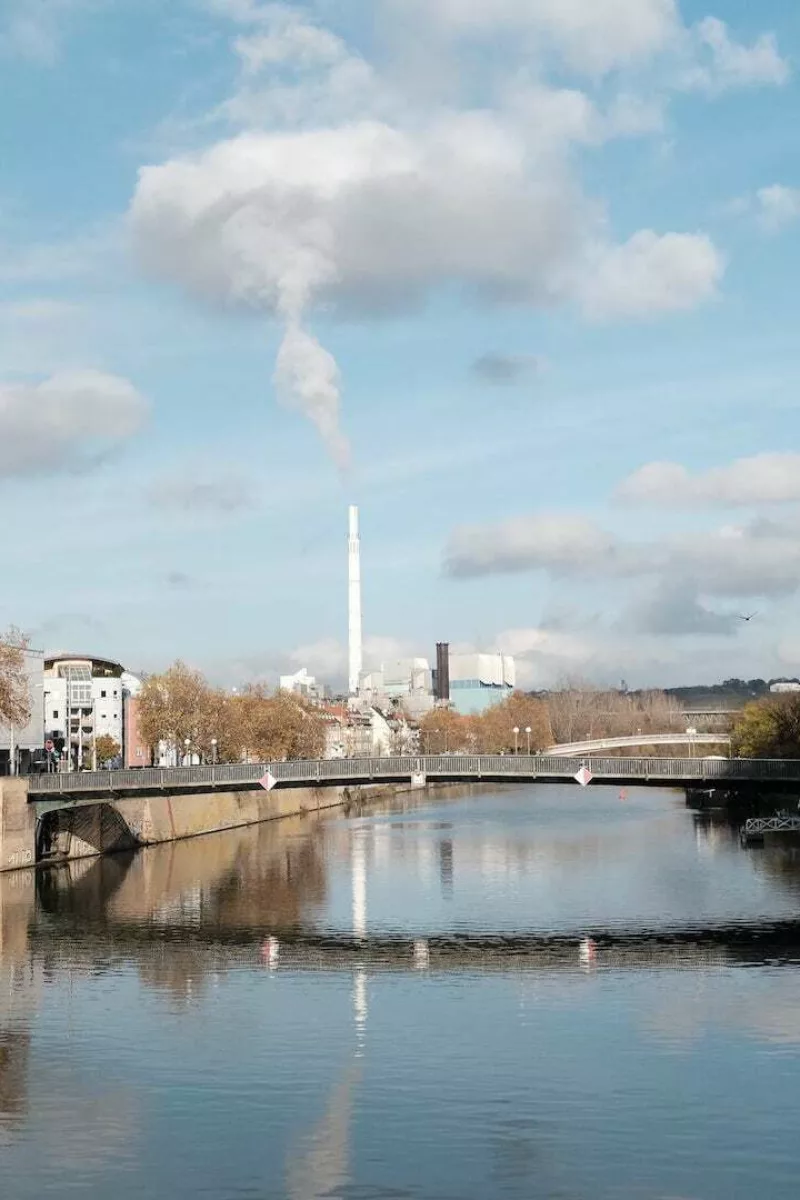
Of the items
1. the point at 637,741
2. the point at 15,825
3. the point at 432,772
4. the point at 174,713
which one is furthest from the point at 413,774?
→ the point at 637,741

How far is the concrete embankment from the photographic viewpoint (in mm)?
92812

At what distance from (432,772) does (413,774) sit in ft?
3.91

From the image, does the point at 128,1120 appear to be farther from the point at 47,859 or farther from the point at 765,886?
the point at 47,859

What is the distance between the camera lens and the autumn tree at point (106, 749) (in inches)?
6919

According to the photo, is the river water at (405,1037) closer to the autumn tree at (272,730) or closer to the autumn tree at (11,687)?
the autumn tree at (11,687)

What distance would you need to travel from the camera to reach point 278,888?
86.0m

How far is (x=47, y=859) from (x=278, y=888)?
21.3 m

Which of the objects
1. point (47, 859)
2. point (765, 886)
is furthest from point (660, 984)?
point (47, 859)

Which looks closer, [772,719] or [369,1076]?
[369,1076]

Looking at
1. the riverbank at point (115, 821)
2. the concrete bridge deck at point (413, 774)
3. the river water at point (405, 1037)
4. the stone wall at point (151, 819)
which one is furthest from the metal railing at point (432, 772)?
the river water at point (405, 1037)

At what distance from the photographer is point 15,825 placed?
93188 mm

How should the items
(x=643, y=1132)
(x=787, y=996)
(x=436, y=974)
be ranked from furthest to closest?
(x=436, y=974), (x=787, y=996), (x=643, y=1132)

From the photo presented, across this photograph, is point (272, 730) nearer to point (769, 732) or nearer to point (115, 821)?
point (115, 821)

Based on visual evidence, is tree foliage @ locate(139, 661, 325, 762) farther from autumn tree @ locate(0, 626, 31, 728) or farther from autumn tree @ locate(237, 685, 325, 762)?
autumn tree @ locate(0, 626, 31, 728)
